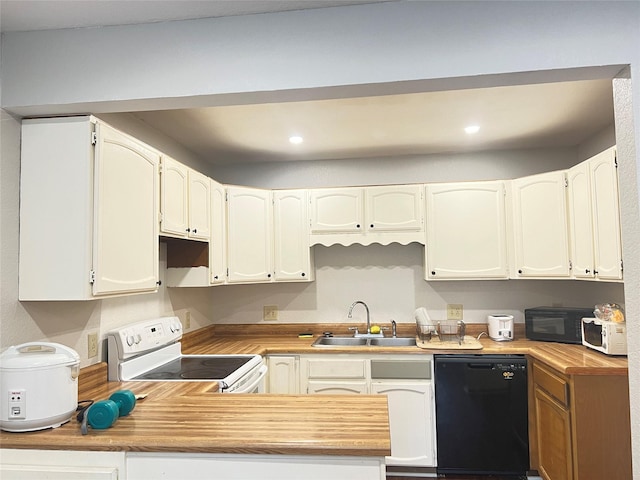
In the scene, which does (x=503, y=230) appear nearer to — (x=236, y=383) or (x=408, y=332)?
(x=408, y=332)

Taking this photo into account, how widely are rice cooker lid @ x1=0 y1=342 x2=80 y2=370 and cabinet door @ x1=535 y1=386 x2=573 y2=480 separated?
2.51 metres

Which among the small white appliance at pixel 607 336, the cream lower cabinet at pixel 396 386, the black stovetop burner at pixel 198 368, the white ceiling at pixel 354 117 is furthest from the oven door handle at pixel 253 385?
the small white appliance at pixel 607 336

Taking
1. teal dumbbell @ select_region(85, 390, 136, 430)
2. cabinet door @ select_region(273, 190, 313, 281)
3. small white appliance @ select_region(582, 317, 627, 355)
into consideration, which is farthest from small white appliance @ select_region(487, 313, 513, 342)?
teal dumbbell @ select_region(85, 390, 136, 430)

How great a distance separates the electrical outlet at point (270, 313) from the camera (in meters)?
3.85

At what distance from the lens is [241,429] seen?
1577 mm

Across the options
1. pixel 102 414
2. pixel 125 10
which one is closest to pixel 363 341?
pixel 102 414

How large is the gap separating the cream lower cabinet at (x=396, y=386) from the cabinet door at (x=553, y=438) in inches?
26.5

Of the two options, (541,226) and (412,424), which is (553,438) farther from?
(541,226)

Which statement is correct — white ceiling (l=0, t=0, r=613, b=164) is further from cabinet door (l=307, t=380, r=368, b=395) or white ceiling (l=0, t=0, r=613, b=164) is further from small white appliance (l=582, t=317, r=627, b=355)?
cabinet door (l=307, t=380, r=368, b=395)

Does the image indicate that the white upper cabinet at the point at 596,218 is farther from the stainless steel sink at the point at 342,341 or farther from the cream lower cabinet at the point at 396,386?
the stainless steel sink at the point at 342,341

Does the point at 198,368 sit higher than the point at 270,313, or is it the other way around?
the point at 270,313

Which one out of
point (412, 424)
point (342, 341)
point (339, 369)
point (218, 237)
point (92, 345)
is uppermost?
point (218, 237)

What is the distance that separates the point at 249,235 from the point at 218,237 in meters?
0.31

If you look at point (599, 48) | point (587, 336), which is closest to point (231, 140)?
point (599, 48)
